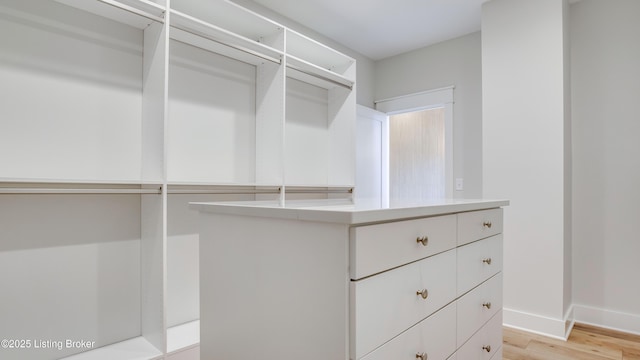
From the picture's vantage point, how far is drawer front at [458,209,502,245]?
1.32 meters

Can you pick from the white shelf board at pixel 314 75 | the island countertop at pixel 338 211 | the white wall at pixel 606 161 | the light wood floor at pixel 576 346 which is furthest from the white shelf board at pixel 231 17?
the light wood floor at pixel 576 346

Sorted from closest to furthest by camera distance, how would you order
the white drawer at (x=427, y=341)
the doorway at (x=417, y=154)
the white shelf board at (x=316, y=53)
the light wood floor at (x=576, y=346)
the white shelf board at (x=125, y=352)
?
1. the white drawer at (x=427, y=341)
2. the white shelf board at (x=125, y=352)
3. the light wood floor at (x=576, y=346)
4. the white shelf board at (x=316, y=53)
5. the doorway at (x=417, y=154)

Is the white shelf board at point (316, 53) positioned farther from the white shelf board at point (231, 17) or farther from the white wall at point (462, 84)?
the white wall at point (462, 84)

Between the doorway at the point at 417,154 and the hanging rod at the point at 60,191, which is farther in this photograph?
the doorway at the point at 417,154

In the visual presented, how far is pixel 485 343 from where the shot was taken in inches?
59.6

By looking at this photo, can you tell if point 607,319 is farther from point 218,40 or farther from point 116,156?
point 116,156

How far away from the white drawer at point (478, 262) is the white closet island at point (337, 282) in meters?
0.01

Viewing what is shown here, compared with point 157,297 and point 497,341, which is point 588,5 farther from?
point 157,297

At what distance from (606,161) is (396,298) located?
2.75 m

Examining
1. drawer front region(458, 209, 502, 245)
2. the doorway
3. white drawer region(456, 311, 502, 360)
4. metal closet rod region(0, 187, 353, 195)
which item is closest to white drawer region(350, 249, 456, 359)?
drawer front region(458, 209, 502, 245)

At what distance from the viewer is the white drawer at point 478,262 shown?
4.32 ft

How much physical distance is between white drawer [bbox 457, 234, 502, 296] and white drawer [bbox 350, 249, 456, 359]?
0.28 ft

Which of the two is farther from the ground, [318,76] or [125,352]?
[318,76]

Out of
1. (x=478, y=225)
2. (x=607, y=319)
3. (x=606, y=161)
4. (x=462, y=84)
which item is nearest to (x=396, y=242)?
(x=478, y=225)
